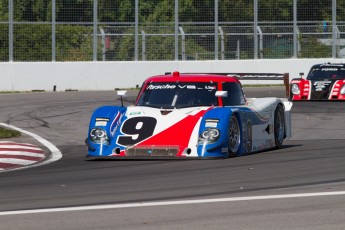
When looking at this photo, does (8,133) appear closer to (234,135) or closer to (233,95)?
(233,95)

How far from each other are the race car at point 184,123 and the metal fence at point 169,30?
21.6 meters

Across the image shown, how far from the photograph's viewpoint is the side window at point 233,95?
15.1 metres

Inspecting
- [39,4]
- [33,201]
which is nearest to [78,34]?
[39,4]

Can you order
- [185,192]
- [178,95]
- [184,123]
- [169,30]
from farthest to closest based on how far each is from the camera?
[169,30] < [178,95] < [184,123] < [185,192]

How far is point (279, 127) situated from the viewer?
16.3 metres

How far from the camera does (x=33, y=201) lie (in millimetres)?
9688

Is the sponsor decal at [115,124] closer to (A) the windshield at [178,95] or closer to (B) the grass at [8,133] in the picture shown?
(A) the windshield at [178,95]

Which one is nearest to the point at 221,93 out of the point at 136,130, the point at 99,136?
the point at 136,130

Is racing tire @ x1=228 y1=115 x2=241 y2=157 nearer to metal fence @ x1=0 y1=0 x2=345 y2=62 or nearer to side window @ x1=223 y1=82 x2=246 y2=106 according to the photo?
side window @ x1=223 y1=82 x2=246 y2=106

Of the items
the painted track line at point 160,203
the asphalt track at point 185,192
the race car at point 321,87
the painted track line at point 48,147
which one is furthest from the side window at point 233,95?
the race car at point 321,87

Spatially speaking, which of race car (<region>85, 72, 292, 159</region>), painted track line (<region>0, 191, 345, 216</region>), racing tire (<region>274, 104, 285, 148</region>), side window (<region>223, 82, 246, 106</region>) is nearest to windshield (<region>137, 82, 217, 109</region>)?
race car (<region>85, 72, 292, 159</region>)

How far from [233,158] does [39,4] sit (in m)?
24.6

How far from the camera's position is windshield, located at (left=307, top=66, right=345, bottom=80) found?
95.6 ft

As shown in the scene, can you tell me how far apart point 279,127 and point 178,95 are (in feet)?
7.20
